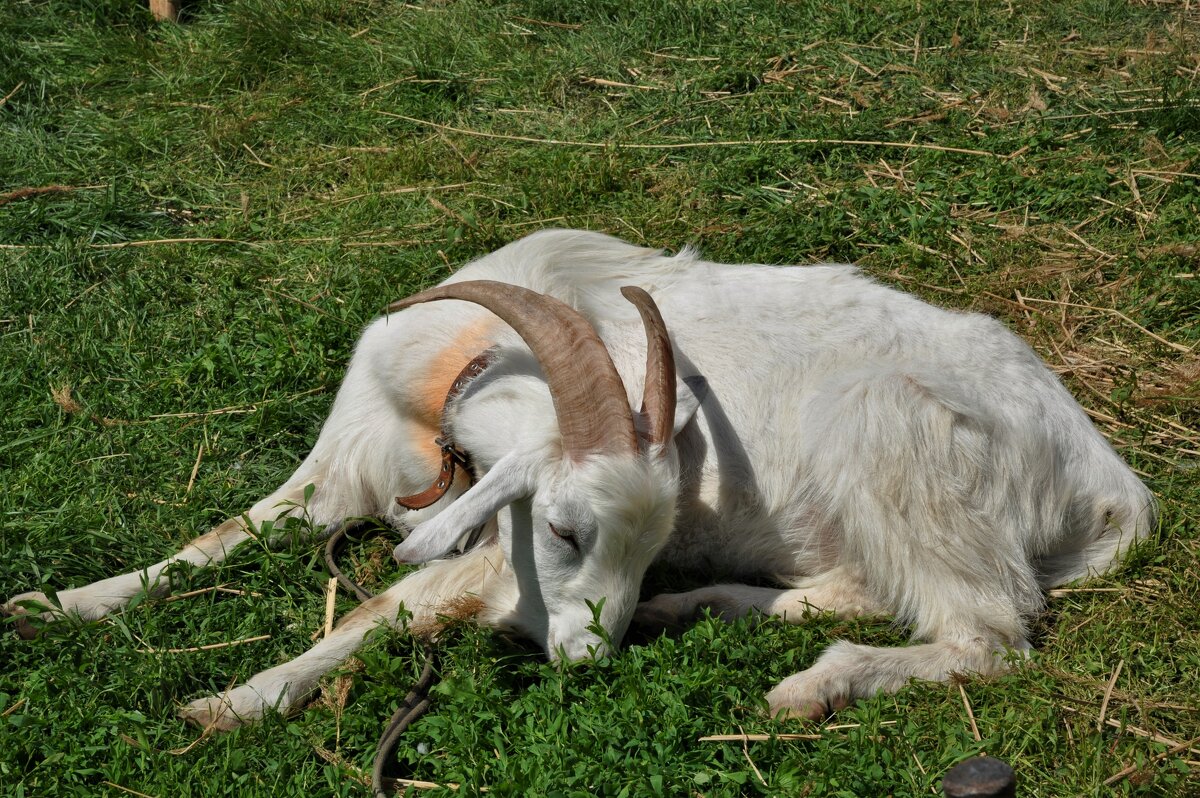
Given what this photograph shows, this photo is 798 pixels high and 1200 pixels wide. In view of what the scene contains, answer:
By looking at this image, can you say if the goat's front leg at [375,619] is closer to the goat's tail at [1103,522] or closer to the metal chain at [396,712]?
the metal chain at [396,712]

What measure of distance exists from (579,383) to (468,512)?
51 centimetres

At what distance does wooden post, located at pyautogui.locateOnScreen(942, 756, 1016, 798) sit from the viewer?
2.12m

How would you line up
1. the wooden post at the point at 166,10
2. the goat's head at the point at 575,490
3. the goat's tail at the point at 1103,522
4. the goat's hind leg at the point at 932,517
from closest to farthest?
the goat's head at the point at 575,490
the goat's hind leg at the point at 932,517
the goat's tail at the point at 1103,522
the wooden post at the point at 166,10

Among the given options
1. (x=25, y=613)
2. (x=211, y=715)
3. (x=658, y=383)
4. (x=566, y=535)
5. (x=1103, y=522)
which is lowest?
(x=211, y=715)

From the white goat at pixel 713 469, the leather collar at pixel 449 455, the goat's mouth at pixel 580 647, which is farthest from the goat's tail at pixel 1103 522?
the leather collar at pixel 449 455

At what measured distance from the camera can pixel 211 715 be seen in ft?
11.3

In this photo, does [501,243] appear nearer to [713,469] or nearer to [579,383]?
[713,469]

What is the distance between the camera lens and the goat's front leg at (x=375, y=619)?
11.4 feet

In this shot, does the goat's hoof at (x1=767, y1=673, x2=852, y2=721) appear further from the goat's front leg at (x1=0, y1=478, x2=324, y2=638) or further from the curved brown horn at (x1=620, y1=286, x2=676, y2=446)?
the goat's front leg at (x1=0, y1=478, x2=324, y2=638)

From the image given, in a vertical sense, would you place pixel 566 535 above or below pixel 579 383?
below

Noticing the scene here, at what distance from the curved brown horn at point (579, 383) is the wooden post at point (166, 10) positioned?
5302mm

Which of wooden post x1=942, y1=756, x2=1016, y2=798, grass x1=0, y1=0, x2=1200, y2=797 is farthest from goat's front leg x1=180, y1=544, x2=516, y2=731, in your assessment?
wooden post x1=942, y1=756, x2=1016, y2=798

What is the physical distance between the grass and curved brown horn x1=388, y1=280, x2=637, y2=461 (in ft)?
2.23

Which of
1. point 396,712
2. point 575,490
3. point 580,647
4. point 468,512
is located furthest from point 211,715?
point 575,490
